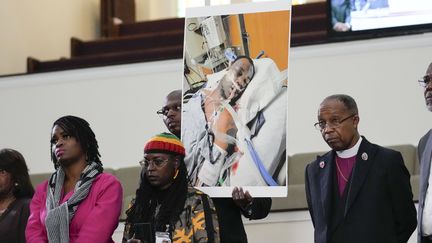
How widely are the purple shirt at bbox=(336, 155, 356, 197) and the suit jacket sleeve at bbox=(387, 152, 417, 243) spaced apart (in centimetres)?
16

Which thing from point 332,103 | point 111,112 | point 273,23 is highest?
point 273,23

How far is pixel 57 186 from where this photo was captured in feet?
14.6

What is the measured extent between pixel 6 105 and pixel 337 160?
4042mm

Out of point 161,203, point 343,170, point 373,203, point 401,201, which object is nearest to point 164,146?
point 161,203

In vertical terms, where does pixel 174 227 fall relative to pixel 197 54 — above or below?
below

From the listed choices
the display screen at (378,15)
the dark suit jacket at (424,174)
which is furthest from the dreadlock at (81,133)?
the display screen at (378,15)

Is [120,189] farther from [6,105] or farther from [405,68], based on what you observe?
[6,105]

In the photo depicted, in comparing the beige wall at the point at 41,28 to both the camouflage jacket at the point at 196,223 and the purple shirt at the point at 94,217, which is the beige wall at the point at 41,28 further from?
the camouflage jacket at the point at 196,223

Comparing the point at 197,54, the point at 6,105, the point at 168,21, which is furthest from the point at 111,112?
the point at 197,54

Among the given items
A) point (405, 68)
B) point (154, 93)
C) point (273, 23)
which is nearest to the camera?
point (273, 23)

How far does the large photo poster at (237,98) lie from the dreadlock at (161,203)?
15cm

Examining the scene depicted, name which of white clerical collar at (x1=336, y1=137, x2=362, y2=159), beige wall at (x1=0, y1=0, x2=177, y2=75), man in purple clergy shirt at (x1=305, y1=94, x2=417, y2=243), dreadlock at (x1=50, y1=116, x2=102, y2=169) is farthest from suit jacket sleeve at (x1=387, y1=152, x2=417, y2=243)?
beige wall at (x1=0, y1=0, x2=177, y2=75)

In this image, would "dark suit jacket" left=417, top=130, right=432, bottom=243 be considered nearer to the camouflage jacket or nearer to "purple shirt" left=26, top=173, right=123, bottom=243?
the camouflage jacket

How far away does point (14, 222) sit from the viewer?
476 centimetres
